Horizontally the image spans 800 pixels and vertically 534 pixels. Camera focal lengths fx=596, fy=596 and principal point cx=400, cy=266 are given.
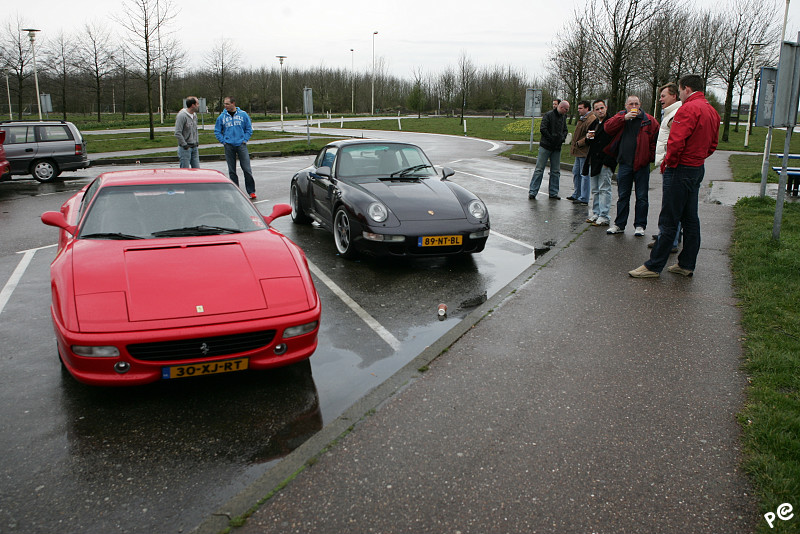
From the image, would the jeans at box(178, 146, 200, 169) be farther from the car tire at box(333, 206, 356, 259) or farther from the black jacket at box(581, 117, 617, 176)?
the black jacket at box(581, 117, 617, 176)

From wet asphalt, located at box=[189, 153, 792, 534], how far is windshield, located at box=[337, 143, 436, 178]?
314 cm

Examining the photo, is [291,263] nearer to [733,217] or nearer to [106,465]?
[106,465]

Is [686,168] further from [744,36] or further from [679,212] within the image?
[744,36]

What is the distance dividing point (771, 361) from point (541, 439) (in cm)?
207

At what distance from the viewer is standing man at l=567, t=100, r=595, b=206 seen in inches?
425

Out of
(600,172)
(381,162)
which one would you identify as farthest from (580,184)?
(381,162)

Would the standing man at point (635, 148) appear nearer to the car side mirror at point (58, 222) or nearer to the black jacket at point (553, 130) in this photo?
the black jacket at point (553, 130)

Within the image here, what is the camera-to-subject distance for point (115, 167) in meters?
18.5

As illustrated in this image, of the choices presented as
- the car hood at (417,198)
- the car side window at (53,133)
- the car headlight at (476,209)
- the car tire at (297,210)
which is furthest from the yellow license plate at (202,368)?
the car side window at (53,133)

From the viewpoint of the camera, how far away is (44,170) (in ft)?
50.4

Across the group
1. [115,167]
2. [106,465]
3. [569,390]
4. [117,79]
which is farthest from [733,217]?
[117,79]

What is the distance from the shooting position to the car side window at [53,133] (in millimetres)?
15375

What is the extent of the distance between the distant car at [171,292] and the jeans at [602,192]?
630 cm

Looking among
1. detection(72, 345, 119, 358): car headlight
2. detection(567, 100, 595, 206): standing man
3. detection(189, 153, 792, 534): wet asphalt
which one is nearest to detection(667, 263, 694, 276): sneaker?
detection(189, 153, 792, 534): wet asphalt
